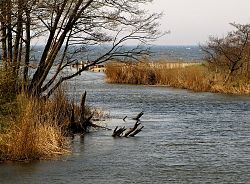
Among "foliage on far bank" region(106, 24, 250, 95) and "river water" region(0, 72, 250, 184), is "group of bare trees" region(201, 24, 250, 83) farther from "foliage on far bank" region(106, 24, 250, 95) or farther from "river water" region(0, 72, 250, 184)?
"river water" region(0, 72, 250, 184)

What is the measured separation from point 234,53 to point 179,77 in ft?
18.4

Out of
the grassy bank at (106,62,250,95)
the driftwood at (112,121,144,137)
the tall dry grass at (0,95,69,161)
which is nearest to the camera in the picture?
the tall dry grass at (0,95,69,161)

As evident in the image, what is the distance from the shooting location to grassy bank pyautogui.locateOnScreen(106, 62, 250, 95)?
38938 millimetres

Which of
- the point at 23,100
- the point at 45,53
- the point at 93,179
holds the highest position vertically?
the point at 45,53

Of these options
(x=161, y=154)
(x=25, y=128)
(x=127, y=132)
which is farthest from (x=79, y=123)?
(x=25, y=128)

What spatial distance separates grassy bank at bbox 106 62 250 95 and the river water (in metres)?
10.0

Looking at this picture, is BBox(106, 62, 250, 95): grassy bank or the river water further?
BBox(106, 62, 250, 95): grassy bank

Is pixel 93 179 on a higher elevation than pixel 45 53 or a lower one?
lower

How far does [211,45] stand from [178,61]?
827 centimetres

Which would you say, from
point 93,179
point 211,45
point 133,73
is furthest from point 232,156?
point 133,73

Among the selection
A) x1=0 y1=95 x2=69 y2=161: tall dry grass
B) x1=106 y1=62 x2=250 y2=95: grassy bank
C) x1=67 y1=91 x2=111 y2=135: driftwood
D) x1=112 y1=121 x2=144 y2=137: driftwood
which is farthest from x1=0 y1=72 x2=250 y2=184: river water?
x1=106 y1=62 x2=250 y2=95: grassy bank

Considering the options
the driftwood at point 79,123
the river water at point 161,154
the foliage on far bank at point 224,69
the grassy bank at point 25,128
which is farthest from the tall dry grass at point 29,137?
the foliage on far bank at point 224,69

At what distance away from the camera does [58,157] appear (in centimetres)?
1562

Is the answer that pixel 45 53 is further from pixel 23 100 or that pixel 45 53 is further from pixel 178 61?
pixel 178 61
